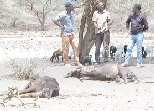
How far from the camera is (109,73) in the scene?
8.52m

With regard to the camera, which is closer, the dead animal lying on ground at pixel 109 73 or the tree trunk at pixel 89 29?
the dead animal lying on ground at pixel 109 73

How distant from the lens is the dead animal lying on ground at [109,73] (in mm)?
8500

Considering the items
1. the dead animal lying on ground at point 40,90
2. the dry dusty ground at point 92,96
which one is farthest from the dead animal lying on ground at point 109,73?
the dead animal lying on ground at point 40,90

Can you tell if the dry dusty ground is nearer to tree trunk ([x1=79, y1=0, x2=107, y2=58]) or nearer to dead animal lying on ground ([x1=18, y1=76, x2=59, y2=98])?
dead animal lying on ground ([x1=18, y1=76, x2=59, y2=98])

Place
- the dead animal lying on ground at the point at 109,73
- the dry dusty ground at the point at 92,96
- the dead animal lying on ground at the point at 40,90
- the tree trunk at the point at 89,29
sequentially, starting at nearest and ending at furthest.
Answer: the dry dusty ground at the point at 92,96 < the dead animal lying on ground at the point at 40,90 < the dead animal lying on ground at the point at 109,73 < the tree trunk at the point at 89,29

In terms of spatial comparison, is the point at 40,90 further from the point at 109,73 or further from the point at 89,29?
the point at 89,29

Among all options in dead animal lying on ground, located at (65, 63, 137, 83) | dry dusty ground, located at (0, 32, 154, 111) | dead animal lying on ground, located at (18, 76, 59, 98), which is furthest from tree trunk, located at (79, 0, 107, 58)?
dead animal lying on ground, located at (18, 76, 59, 98)

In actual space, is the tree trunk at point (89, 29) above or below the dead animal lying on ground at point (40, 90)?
above

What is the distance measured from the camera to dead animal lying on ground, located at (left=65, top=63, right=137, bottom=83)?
8.50m

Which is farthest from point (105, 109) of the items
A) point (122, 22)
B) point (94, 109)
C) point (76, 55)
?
point (122, 22)

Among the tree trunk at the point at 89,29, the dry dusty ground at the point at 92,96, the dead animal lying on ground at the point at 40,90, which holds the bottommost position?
the dry dusty ground at the point at 92,96

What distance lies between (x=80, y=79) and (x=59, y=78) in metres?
0.67

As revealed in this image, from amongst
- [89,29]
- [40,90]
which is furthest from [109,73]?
[89,29]

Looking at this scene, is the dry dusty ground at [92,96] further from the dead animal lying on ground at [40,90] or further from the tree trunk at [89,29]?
the tree trunk at [89,29]
